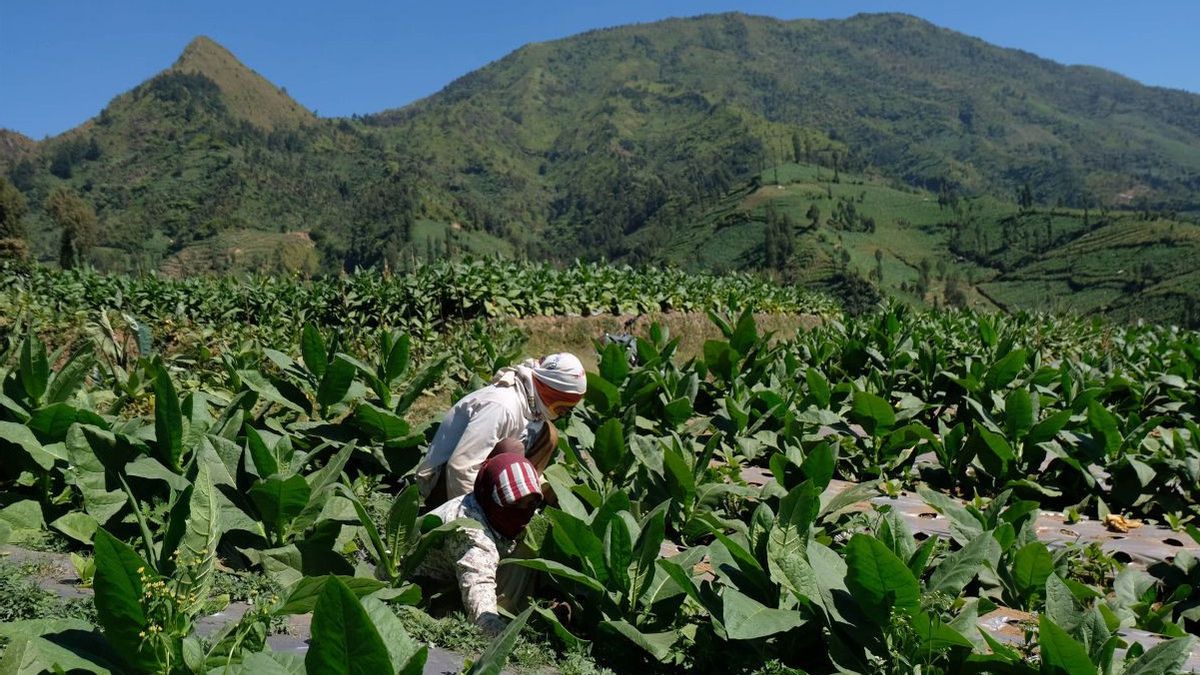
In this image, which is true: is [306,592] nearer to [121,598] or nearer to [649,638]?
[121,598]

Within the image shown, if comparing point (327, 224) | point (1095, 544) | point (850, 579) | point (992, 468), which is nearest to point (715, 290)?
point (992, 468)

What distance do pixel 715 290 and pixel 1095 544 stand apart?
10591 mm

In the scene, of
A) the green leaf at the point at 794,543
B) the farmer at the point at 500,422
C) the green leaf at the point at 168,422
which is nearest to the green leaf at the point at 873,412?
the farmer at the point at 500,422

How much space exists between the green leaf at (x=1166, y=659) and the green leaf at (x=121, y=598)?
2628 millimetres

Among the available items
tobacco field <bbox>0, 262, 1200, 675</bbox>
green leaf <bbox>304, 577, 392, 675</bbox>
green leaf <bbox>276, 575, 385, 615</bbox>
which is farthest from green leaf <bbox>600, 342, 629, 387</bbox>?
green leaf <bbox>304, 577, 392, 675</bbox>

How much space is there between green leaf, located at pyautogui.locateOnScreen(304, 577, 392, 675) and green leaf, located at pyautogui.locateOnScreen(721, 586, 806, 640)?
121cm

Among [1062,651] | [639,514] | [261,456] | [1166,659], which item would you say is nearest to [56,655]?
[261,456]

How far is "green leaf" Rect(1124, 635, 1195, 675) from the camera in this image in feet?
7.99

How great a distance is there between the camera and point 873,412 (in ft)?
17.8

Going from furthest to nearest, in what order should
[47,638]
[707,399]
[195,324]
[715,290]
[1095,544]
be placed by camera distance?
[715,290]
[195,324]
[707,399]
[1095,544]
[47,638]

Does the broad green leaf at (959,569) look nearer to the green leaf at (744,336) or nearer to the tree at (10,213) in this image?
the green leaf at (744,336)

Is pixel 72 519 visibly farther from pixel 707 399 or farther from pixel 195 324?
pixel 195 324

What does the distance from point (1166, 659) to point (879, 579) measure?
804mm

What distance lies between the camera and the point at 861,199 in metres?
158
